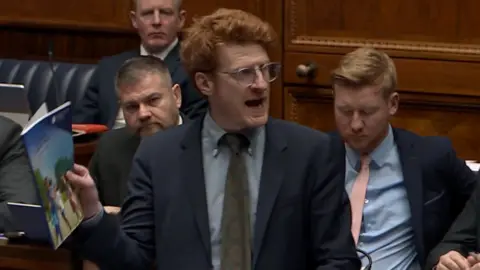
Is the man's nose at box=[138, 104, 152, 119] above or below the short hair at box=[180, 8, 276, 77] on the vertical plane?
below

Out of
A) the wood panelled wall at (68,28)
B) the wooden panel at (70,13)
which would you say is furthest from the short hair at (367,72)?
the wooden panel at (70,13)

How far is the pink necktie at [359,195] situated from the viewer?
9.71ft

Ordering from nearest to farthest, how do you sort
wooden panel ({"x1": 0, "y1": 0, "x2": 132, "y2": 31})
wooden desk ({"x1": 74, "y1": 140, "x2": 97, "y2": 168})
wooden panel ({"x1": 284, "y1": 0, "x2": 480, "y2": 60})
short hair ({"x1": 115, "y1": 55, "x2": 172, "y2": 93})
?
short hair ({"x1": 115, "y1": 55, "x2": 172, "y2": 93}) < wooden desk ({"x1": 74, "y1": 140, "x2": 97, "y2": 168}) < wooden panel ({"x1": 284, "y1": 0, "x2": 480, "y2": 60}) < wooden panel ({"x1": 0, "y1": 0, "x2": 132, "y2": 31})

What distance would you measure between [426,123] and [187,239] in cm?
201

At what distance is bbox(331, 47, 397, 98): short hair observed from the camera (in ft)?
9.82

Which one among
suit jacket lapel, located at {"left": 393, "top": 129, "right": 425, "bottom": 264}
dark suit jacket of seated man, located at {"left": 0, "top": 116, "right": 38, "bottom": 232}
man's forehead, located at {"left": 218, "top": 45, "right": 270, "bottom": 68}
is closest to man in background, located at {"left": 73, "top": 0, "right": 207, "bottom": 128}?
dark suit jacket of seated man, located at {"left": 0, "top": 116, "right": 38, "bottom": 232}

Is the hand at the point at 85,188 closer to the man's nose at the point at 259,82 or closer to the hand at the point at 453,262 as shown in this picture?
the man's nose at the point at 259,82

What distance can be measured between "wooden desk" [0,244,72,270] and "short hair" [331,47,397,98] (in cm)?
97

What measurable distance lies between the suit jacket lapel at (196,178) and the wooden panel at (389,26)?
187 cm

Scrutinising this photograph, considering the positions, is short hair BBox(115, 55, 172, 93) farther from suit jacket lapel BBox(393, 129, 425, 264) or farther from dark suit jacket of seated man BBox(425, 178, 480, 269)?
dark suit jacket of seated man BBox(425, 178, 480, 269)

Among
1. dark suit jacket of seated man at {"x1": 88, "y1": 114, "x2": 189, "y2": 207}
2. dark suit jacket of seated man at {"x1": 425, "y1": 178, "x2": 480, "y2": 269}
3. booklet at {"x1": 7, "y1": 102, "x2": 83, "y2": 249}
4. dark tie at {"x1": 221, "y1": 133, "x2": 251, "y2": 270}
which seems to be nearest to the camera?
booklet at {"x1": 7, "y1": 102, "x2": 83, "y2": 249}

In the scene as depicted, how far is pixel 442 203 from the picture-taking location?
9.51 feet

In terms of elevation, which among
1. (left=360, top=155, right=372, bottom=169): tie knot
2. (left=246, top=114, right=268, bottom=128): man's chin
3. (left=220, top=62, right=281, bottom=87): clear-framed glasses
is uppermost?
(left=220, top=62, right=281, bottom=87): clear-framed glasses

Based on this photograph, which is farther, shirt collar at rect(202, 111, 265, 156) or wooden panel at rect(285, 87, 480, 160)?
wooden panel at rect(285, 87, 480, 160)
